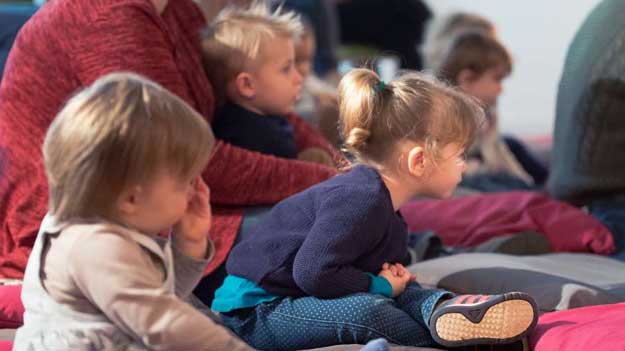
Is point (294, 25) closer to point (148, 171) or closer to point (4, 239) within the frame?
point (4, 239)

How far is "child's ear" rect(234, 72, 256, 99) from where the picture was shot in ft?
7.23

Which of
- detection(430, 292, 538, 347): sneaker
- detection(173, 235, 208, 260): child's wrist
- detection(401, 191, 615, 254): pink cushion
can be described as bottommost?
detection(401, 191, 615, 254): pink cushion

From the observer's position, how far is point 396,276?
1.73 m

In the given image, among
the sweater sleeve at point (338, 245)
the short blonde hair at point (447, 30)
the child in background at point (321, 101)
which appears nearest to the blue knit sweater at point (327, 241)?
the sweater sleeve at point (338, 245)

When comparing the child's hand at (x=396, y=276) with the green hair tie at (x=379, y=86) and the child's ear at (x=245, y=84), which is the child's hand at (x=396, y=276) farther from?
the child's ear at (x=245, y=84)

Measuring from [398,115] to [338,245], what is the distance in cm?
25

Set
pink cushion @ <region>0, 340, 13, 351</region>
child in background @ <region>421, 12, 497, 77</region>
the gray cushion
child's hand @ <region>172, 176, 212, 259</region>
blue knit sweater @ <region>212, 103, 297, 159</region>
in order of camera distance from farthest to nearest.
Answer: child in background @ <region>421, 12, 497, 77</region>, blue knit sweater @ <region>212, 103, 297, 159</region>, the gray cushion, pink cushion @ <region>0, 340, 13, 351</region>, child's hand @ <region>172, 176, 212, 259</region>

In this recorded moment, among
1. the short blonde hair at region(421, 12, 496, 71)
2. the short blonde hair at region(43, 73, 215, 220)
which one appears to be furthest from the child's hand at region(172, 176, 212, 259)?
the short blonde hair at region(421, 12, 496, 71)

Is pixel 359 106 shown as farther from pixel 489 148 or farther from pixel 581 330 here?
pixel 489 148

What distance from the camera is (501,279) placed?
1.95m

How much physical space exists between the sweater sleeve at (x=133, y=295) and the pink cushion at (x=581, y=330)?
55 centimetres

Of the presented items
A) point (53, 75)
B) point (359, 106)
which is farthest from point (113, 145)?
point (53, 75)

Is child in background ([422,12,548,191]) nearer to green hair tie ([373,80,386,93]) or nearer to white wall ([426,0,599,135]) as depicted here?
green hair tie ([373,80,386,93])

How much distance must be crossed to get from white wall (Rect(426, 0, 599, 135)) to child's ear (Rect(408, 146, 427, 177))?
379cm
